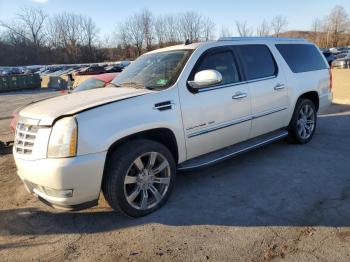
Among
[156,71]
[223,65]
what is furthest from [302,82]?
[156,71]

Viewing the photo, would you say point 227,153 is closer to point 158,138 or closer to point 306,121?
point 158,138

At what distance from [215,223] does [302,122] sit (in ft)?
10.6

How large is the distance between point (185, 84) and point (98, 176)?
4.89 ft

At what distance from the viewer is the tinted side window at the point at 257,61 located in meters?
4.64

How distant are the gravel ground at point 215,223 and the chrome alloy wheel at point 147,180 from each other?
0.20 meters

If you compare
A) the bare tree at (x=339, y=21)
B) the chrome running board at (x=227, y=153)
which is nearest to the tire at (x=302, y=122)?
the chrome running board at (x=227, y=153)

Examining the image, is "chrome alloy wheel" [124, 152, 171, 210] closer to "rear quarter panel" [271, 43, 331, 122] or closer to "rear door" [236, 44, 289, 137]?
"rear door" [236, 44, 289, 137]

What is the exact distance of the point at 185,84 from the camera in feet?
12.6

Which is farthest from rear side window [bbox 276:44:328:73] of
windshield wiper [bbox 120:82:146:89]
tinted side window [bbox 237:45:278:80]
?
windshield wiper [bbox 120:82:146:89]

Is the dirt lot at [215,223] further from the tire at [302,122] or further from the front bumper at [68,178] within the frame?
the tire at [302,122]

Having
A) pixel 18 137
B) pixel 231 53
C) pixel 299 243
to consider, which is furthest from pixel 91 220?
pixel 231 53

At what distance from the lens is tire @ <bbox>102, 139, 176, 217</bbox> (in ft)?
10.8

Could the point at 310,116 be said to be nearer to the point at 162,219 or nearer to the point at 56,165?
the point at 162,219

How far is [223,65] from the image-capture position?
438 cm
